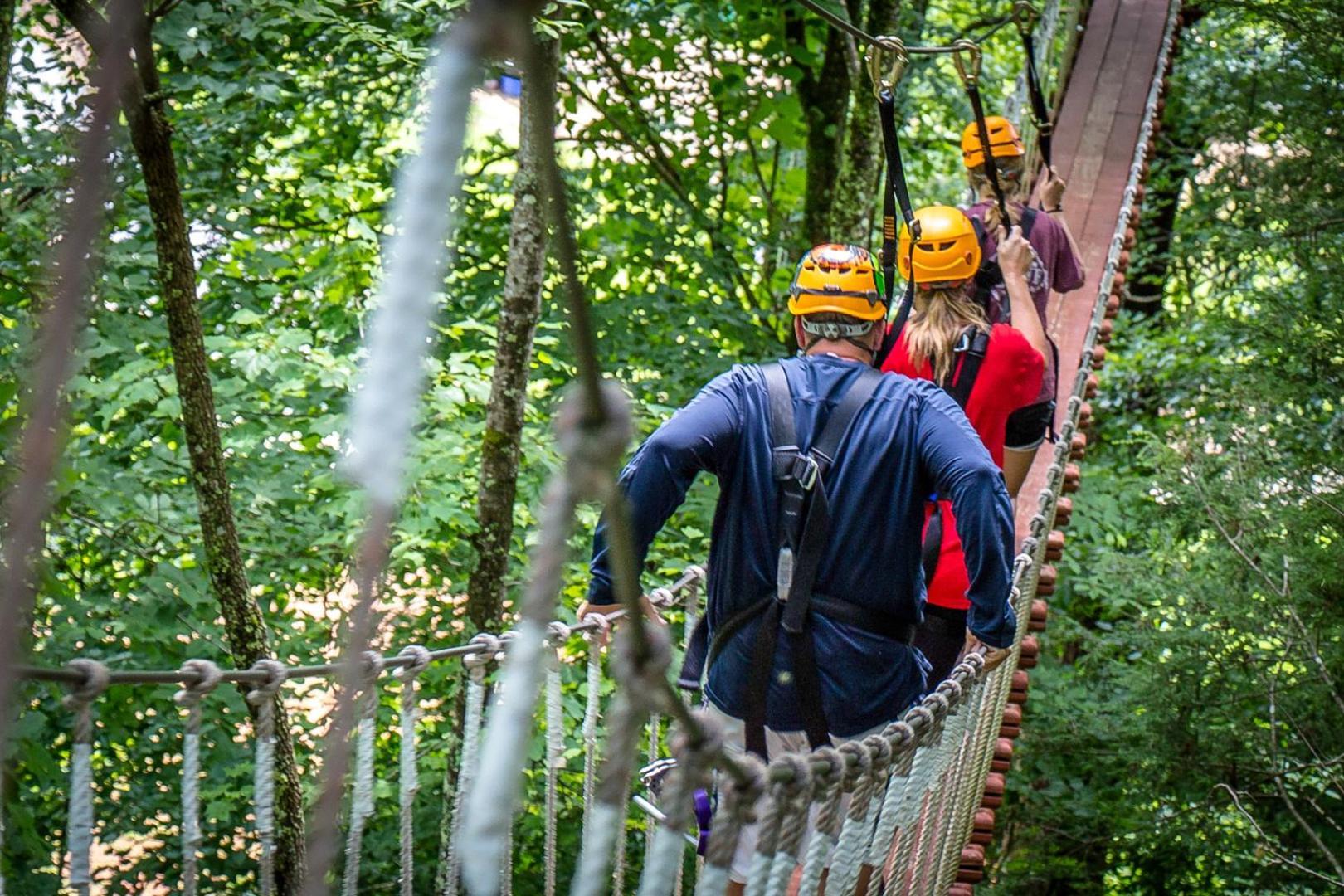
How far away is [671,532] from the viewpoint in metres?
5.11

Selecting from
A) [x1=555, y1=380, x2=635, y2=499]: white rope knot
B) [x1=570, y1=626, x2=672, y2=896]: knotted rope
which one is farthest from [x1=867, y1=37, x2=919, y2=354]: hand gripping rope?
[x1=555, y1=380, x2=635, y2=499]: white rope knot

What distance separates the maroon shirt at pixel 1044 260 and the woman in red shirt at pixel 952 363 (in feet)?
1.69

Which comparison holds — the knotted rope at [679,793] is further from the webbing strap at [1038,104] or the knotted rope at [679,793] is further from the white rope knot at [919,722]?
the webbing strap at [1038,104]

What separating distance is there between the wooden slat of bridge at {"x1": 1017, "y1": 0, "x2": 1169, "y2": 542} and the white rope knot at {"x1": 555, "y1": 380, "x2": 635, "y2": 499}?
423 centimetres

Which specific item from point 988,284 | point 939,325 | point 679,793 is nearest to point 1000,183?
point 988,284

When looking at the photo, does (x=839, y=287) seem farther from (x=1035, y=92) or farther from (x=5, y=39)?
(x=1035, y=92)

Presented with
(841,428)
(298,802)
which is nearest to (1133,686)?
(298,802)

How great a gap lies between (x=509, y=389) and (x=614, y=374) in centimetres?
119

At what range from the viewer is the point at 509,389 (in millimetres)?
3969

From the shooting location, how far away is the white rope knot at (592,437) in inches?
24.6

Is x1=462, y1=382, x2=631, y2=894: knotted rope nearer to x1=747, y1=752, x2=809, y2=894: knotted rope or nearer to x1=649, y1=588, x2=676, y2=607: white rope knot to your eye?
x1=747, y1=752, x2=809, y2=894: knotted rope

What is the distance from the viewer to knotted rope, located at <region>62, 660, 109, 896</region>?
150 centimetres

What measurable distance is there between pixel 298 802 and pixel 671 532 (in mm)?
2147

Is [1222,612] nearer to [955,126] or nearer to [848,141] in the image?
[848,141]
